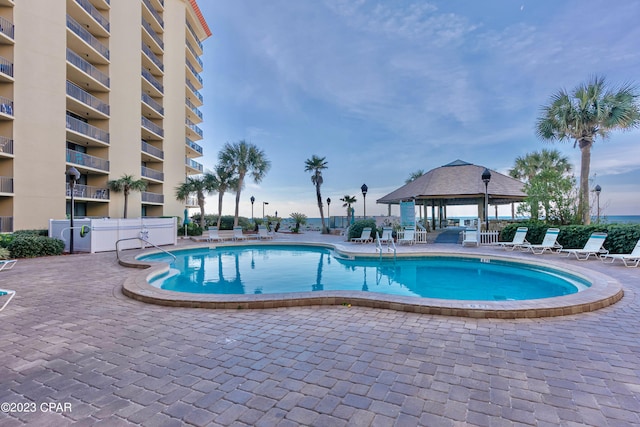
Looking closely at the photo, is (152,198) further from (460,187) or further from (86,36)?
(460,187)

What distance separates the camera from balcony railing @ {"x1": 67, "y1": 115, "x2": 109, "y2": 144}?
656 inches

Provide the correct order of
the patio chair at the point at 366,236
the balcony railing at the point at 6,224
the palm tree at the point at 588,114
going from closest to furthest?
1. the palm tree at the point at 588,114
2. the balcony railing at the point at 6,224
3. the patio chair at the point at 366,236

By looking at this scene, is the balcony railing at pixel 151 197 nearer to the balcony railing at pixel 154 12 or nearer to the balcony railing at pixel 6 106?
the balcony railing at pixel 6 106

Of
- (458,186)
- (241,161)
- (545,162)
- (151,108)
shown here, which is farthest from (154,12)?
(545,162)

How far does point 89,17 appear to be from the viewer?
1778 cm

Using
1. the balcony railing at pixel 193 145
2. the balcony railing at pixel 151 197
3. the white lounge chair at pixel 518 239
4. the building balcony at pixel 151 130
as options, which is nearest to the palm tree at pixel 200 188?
the balcony railing at pixel 151 197

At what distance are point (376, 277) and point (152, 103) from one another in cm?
2463

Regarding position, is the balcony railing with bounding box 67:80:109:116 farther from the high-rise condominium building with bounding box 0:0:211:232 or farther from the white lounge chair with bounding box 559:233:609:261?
the white lounge chair with bounding box 559:233:609:261

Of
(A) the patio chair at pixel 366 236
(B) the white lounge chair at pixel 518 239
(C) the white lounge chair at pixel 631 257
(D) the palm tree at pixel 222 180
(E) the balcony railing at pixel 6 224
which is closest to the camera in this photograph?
(C) the white lounge chair at pixel 631 257

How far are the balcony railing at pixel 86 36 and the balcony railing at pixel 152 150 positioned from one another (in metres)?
6.37

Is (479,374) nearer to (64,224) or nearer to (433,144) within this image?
(64,224)

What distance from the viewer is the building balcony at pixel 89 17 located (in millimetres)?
17109

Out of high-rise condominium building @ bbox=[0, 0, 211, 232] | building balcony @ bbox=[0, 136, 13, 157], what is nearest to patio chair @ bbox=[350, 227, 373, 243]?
high-rise condominium building @ bbox=[0, 0, 211, 232]

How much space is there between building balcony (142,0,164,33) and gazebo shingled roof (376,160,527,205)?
24289 mm
